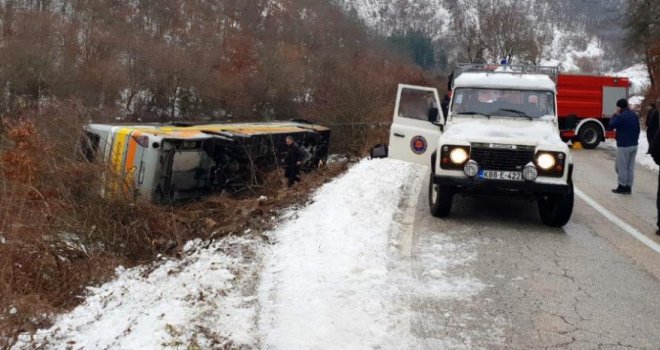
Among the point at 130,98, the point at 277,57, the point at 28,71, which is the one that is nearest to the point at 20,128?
the point at 28,71

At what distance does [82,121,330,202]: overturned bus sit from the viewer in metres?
11.2

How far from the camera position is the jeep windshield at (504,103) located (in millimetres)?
8555

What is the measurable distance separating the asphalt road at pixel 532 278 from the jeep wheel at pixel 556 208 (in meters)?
0.13

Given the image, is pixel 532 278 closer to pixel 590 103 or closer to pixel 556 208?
pixel 556 208

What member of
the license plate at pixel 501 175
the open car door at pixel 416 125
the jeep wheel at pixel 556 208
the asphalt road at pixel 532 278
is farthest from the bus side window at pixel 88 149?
the jeep wheel at pixel 556 208

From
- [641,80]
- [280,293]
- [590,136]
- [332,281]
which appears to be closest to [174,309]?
[280,293]

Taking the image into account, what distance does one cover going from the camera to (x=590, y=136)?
20.0m

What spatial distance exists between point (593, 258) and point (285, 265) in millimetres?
3532

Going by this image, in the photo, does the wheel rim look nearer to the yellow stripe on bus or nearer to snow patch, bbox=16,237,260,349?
the yellow stripe on bus

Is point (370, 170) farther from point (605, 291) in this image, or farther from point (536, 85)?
point (605, 291)

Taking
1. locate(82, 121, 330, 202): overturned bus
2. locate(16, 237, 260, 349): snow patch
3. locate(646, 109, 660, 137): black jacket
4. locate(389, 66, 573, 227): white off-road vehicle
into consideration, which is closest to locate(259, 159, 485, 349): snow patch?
locate(16, 237, 260, 349): snow patch

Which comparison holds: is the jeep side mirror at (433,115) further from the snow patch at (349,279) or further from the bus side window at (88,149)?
the bus side window at (88,149)

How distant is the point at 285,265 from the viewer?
228 inches

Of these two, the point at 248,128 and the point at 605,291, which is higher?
the point at 248,128
